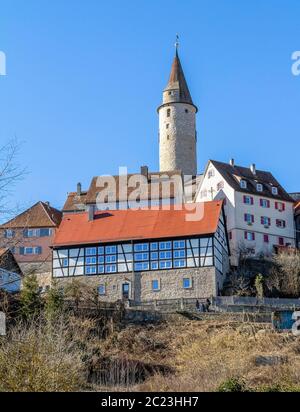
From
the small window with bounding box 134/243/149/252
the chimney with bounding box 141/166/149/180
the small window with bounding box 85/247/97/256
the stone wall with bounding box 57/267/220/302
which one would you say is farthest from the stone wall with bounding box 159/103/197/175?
the stone wall with bounding box 57/267/220/302

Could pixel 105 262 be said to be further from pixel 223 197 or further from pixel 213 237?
pixel 223 197

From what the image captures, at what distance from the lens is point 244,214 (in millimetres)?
58438

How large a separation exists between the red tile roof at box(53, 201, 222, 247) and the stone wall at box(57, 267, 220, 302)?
2.37 meters

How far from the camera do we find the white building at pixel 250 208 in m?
57.5

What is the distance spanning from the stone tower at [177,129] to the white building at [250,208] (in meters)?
12.1

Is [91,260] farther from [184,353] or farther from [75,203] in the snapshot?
[75,203]

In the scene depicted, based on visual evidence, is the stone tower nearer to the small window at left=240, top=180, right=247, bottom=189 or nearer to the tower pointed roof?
the tower pointed roof

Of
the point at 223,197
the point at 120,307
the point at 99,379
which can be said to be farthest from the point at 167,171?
the point at 99,379

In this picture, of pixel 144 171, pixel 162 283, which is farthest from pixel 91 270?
pixel 144 171

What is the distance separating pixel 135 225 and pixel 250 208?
10.6 m

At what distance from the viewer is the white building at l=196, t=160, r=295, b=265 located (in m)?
57.5

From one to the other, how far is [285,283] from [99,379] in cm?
2120

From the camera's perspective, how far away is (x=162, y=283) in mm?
48594

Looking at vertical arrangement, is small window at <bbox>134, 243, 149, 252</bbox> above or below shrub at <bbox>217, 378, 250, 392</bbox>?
above
